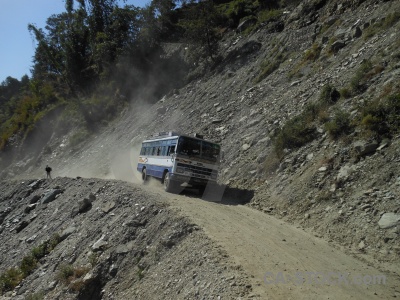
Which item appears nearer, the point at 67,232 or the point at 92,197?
the point at 67,232

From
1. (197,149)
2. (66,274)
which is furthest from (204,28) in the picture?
(66,274)

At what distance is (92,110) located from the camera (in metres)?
49.8

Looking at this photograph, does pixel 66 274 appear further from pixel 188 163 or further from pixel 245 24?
pixel 245 24

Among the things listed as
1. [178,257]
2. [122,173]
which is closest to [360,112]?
[178,257]

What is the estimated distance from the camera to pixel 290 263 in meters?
8.01

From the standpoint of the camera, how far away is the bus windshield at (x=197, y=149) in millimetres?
16328

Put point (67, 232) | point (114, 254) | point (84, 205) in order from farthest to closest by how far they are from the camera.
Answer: point (84, 205), point (67, 232), point (114, 254)

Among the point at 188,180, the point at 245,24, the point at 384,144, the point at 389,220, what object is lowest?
the point at 389,220

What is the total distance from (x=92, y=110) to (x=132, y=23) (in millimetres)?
13625

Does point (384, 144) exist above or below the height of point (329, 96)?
below

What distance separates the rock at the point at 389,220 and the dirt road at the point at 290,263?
4.20 feet

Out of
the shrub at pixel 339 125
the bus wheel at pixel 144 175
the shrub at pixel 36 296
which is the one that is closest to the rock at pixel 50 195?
the bus wheel at pixel 144 175

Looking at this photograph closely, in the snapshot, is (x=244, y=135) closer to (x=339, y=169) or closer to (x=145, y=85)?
(x=339, y=169)

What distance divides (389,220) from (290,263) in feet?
10.3
